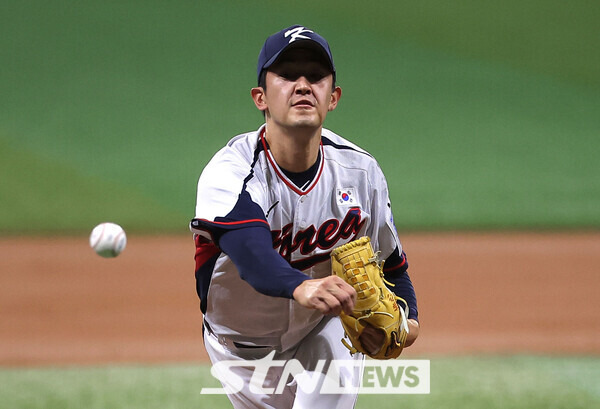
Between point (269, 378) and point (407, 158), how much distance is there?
864cm

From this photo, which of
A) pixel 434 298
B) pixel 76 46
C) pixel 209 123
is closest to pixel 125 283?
pixel 434 298

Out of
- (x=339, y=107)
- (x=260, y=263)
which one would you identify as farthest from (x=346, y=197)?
(x=339, y=107)

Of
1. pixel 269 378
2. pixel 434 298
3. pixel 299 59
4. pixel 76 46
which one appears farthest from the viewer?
pixel 76 46

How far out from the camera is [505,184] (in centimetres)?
1115

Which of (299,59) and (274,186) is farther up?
(299,59)

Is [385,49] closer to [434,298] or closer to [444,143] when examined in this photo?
[444,143]

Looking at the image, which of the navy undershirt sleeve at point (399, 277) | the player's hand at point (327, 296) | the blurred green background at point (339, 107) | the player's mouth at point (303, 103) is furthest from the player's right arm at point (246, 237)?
the blurred green background at point (339, 107)

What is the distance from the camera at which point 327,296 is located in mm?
2295

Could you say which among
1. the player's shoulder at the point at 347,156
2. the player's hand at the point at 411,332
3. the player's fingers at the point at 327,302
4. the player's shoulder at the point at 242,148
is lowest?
the player's hand at the point at 411,332

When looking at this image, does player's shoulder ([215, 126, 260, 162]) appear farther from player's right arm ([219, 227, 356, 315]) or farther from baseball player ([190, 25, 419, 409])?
player's right arm ([219, 227, 356, 315])

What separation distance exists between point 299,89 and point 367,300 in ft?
2.62

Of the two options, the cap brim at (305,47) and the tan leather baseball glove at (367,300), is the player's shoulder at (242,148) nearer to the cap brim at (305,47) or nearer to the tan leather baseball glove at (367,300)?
the cap brim at (305,47)

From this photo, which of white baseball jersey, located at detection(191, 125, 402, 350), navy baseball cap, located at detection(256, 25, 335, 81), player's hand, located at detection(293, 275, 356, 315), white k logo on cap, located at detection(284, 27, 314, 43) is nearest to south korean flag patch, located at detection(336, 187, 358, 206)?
white baseball jersey, located at detection(191, 125, 402, 350)

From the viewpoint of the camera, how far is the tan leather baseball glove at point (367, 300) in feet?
9.15
